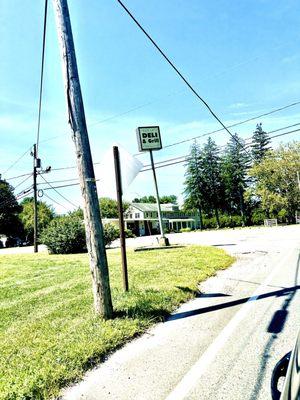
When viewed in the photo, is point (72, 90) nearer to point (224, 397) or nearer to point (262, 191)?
point (224, 397)

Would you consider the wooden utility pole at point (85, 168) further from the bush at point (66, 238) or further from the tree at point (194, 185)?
the tree at point (194, 185)

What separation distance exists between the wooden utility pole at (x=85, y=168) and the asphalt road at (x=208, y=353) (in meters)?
1.06

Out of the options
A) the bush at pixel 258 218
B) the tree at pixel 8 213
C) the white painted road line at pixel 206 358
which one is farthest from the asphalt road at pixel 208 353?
the bush at pixel 258 218

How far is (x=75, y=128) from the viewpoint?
5.24 meters

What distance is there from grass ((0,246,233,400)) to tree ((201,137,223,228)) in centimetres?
4978

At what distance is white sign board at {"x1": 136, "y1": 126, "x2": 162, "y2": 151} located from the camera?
52.9ft

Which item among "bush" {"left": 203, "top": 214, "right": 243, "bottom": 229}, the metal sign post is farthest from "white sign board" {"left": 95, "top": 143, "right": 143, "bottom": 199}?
"bush" {"left": 203, "top": 214, "right": 243, "bottom": 229}

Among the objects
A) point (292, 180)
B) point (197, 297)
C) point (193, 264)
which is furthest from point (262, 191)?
point (197, 297)

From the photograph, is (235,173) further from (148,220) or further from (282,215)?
(148,220)

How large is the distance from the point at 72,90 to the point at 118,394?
441 centimetres

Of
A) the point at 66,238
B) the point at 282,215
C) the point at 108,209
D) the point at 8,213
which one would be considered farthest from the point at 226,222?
the point at 66,238

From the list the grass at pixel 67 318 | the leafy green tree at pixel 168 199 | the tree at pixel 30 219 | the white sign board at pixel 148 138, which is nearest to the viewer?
the grass at pixel 67 318

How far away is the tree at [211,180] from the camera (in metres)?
59.1

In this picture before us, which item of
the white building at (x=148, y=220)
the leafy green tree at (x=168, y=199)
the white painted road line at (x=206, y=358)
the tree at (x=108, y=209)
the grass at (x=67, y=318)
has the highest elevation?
the leafy green tree at (x=168, y=199)
